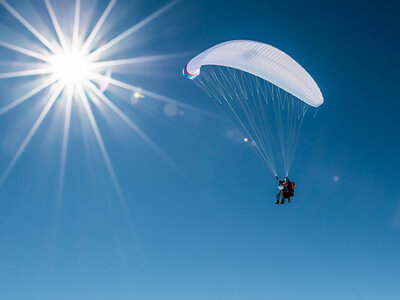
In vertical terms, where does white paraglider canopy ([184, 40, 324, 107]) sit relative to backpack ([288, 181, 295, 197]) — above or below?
above

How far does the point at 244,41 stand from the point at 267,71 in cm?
313

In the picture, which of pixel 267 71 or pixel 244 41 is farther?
pixel 267 71

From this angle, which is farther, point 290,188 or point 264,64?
point 290,188

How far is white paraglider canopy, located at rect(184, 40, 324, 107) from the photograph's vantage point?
759 inches

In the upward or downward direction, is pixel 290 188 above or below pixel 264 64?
below

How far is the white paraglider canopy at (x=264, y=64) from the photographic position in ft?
63.3

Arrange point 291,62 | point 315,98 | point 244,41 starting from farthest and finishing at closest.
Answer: point 315,98 < point 291,62 < point 244,41

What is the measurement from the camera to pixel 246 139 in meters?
21.6

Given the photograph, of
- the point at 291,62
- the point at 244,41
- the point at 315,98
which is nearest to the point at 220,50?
the point at 244,41

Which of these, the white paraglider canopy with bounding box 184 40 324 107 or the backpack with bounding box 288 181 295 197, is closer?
the white paraglider canopy with bounding box 184 40 324 107

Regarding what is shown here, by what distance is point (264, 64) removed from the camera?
2067 cm

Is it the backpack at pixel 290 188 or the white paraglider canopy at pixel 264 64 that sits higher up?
the white paraglider canopy at pixel 264 64

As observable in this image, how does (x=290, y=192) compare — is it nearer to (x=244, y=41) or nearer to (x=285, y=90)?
(x=285, y=90)

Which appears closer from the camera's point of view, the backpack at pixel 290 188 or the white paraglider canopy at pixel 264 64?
the white paraglider canopy at pixel 264 64
